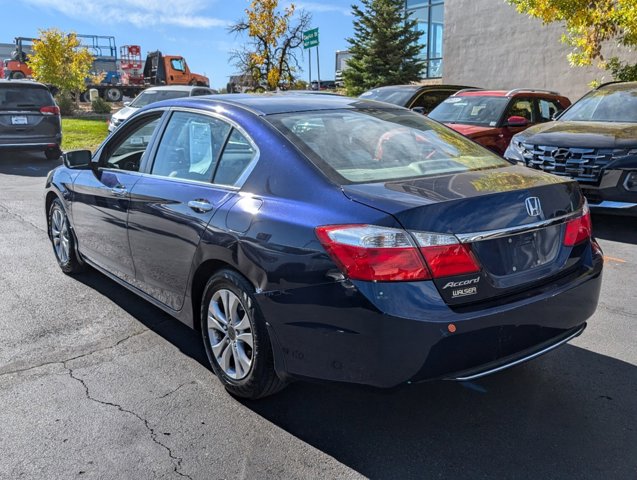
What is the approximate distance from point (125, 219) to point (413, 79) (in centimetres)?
2019

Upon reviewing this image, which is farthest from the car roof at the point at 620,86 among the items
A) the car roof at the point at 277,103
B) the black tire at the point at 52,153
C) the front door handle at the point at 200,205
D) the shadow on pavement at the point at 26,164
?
the black tire at the point at 52,153

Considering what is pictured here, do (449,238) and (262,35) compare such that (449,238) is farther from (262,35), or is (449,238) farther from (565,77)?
(262,35)

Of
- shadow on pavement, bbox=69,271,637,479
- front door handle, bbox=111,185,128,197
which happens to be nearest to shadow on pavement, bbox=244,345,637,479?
shadow on pavement, bbox=69,271,637,479

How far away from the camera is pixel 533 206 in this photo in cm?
276

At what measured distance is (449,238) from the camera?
8.09ft

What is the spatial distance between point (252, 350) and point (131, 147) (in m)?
2.26

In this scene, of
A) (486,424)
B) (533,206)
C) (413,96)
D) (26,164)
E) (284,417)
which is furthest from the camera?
(26,164)

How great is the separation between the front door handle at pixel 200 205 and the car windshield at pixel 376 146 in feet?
1.88

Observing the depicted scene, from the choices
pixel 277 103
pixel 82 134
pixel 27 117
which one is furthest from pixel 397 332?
pixel 82 134

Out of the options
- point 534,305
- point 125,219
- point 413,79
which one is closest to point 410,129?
point 534,305

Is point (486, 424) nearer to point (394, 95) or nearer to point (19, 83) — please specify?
point (394, 95)

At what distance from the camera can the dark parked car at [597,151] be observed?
6.31 meters

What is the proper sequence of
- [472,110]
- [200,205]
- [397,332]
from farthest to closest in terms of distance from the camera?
[472,110] → [200,205] → [397,332]

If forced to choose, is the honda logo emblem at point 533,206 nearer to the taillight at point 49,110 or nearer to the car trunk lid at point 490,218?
the car trunk lid at point 490,218
